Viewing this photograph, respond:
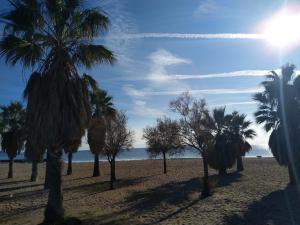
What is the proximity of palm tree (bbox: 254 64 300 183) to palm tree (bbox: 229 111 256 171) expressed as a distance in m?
9.04

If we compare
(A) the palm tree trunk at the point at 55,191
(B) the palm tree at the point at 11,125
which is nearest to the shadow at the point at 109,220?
(A) the palm tree trunk at the point at 55,191

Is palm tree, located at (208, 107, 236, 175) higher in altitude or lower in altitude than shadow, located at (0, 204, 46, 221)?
higher

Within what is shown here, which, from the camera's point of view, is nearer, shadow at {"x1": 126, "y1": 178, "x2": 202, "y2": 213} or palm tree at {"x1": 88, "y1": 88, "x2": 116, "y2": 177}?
shadow at {"x1": 126, "y1": 178, "x2": 202, "y2": 213}

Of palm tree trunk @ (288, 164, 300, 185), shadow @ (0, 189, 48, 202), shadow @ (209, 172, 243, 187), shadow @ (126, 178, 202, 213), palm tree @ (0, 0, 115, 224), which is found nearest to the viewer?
palm tree @ (0, 0, 115, 224)

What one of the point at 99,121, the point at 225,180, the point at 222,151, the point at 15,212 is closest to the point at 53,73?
the point at 15,212

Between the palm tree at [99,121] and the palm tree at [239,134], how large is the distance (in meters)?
11.2

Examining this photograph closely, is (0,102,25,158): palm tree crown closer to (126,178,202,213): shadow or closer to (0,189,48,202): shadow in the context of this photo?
(0,189,48,202): shadow

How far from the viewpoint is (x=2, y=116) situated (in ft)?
118

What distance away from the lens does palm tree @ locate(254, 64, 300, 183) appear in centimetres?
2277

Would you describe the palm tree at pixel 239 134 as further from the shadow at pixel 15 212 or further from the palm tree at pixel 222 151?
the shadow at pixel 15 212

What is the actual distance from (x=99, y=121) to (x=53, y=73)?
14.7m

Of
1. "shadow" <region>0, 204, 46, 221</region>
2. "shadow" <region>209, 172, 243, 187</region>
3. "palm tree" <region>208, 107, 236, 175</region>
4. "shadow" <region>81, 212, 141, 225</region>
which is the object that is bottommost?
"shadow" <region>81, 212, 141, 225</region>

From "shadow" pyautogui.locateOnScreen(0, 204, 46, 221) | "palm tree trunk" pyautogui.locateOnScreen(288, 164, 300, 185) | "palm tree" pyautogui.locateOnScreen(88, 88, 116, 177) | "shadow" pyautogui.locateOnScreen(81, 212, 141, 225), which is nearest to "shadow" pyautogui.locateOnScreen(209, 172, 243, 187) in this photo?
"palm tree trunk" pyautogui.locateOnScreen(288, 164, 300, 185)

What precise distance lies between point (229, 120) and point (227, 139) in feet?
5.77
